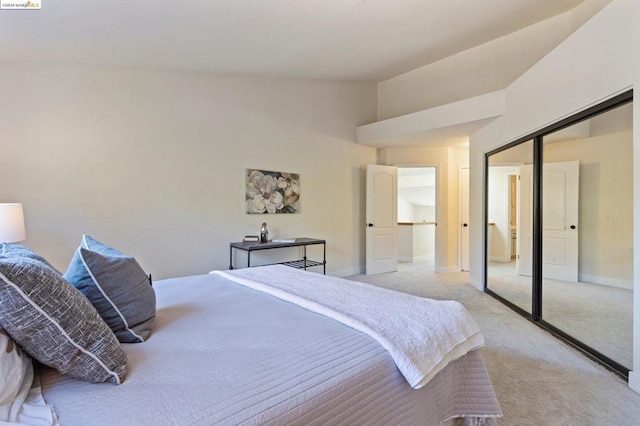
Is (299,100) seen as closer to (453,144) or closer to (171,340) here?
(453,144)

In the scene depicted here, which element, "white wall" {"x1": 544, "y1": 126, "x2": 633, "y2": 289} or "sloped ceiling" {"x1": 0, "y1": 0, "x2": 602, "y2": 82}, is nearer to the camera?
"white wall" {"x1": 544, "y1": 126, "x2": 633, "y2": 289}

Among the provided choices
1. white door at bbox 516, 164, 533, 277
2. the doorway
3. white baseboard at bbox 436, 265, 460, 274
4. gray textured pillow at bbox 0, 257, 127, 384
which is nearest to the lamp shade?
gray textured pillow at bbox 0, 257, 127, 384

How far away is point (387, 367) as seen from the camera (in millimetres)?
1212

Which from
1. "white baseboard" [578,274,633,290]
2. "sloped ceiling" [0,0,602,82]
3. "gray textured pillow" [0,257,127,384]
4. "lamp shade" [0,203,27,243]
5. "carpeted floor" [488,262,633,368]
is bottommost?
"carpeted floor" [488,262,633,368]

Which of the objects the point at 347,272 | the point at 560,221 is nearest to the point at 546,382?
the point at 560,221

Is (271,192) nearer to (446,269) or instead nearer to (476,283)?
(476,283)

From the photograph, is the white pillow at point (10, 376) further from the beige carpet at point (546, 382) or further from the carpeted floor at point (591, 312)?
the carpeted floor at point (591, 312)

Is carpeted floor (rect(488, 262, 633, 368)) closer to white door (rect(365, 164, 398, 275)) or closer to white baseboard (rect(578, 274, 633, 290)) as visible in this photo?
white baseboard (rect(578, 274, 633, 290))

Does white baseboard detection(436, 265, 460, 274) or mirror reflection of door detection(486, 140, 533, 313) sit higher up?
mirror reflection of door detection(486, 140, 533, 313)

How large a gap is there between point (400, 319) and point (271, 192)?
3494 millimetres

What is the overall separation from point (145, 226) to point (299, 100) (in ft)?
8.99

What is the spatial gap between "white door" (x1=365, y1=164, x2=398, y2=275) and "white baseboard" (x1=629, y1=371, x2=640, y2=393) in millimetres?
3761

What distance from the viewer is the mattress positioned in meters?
0.88

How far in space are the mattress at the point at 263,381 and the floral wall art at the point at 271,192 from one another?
2.92 meters
